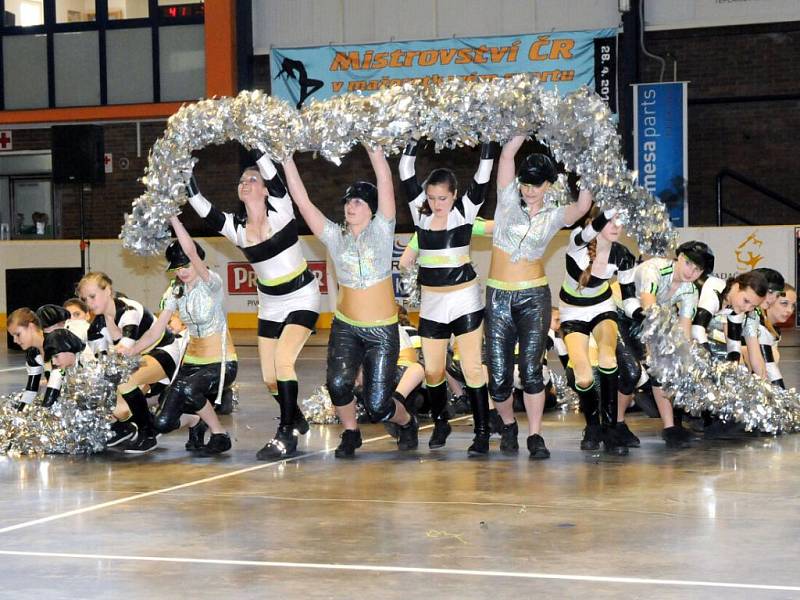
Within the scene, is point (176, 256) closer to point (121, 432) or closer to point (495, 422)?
point (121, 432)

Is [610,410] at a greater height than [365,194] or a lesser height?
lesser

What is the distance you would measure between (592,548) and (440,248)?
116 inches

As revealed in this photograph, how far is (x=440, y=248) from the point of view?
26.1 ft

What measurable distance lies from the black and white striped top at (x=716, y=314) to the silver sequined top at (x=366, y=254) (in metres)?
2.32

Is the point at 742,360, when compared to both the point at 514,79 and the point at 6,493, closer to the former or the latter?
the point at 514,79

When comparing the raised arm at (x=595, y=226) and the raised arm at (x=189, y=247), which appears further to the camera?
the raised arm at (x=189, y=247)

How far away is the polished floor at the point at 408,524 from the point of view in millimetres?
4891

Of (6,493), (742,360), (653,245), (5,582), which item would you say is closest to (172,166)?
(6,493)

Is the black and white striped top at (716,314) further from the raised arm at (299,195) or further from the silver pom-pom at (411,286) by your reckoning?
the raised arm at (299,195)

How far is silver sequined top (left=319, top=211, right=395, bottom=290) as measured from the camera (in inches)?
316

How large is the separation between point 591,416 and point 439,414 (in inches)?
39.6

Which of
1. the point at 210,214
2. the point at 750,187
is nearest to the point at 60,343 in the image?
the point at 210,214

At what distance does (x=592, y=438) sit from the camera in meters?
8.12

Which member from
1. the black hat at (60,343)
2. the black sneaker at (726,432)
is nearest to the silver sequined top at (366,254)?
the black hat at (60,343)
